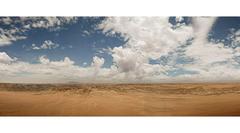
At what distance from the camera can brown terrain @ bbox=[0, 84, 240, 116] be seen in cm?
452

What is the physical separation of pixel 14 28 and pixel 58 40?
512 millimetres

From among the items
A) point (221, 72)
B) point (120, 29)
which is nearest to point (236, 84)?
point (221, 72)

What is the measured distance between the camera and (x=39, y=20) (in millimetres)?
4531

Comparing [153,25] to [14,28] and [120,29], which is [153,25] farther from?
[14,28]

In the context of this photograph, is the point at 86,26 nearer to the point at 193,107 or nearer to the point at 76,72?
the point at 76,72

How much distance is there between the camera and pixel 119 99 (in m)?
4.55

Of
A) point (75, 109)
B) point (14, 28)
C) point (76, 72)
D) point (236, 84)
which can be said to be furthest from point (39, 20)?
point (236, 84)

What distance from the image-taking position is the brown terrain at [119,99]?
14.8 feet

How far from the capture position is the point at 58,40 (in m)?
4.55
